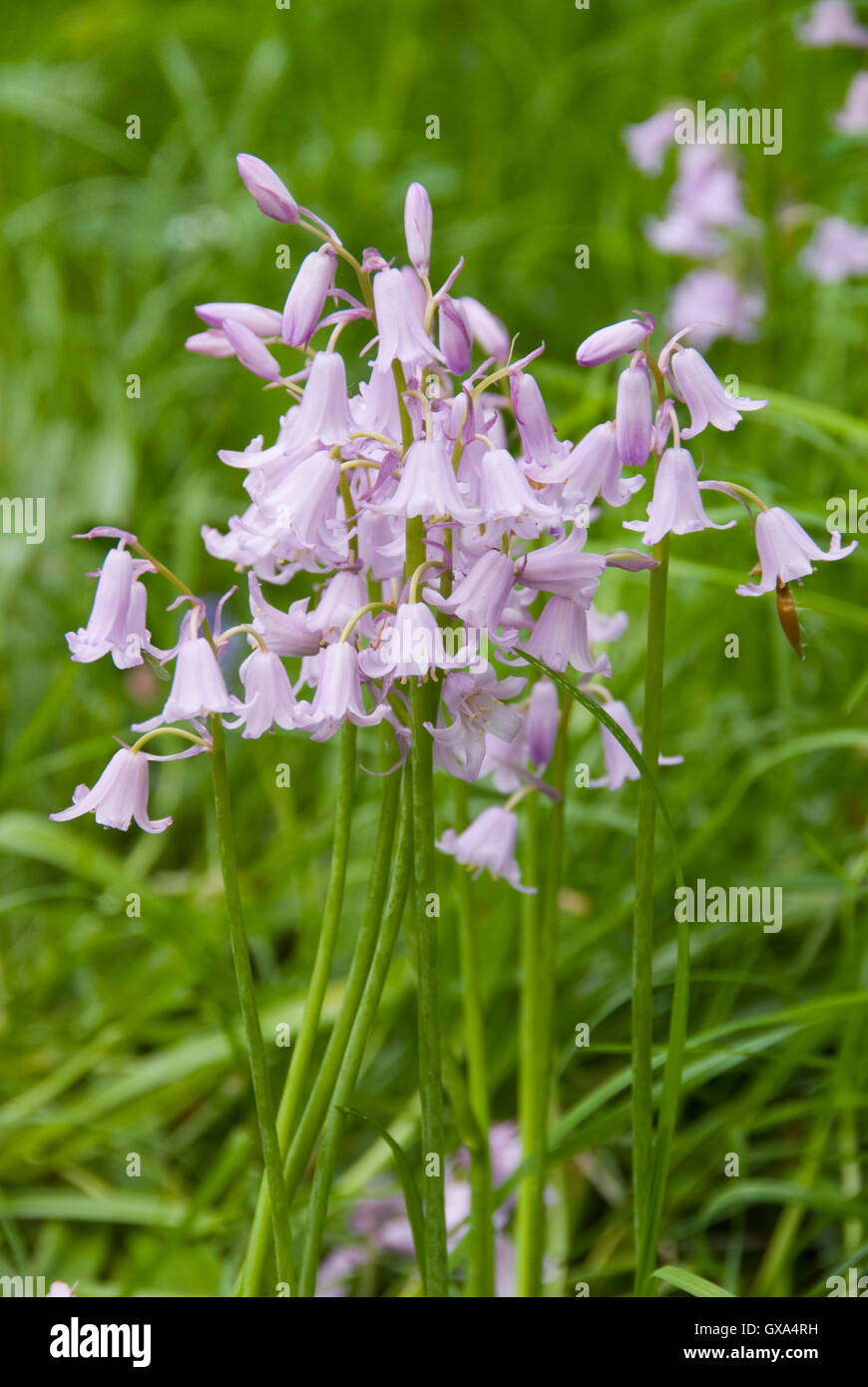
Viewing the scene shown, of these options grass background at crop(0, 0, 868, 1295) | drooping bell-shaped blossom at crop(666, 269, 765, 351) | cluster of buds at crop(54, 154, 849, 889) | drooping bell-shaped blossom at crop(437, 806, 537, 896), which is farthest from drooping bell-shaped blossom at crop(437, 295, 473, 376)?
drooping bell-shaped blossom at crop(666, 269, 765, 351)

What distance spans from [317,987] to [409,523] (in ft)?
1.34

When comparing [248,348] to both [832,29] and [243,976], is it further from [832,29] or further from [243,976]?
[832,29]

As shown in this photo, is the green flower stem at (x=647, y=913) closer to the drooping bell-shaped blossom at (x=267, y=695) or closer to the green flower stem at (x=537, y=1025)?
the green flower stem at (x=537, y=1025)

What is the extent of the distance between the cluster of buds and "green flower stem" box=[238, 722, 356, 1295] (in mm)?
53

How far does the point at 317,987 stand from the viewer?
120cm

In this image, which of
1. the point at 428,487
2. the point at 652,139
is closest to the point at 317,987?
the point at 428,487

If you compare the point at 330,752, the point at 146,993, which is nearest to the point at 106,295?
the point at 330,752

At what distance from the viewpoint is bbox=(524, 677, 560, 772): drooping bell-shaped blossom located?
1.41m

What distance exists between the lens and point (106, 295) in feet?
12.9

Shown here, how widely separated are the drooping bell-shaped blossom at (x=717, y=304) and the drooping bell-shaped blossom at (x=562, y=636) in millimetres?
2333

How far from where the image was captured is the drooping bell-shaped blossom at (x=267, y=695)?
44.5 inches
